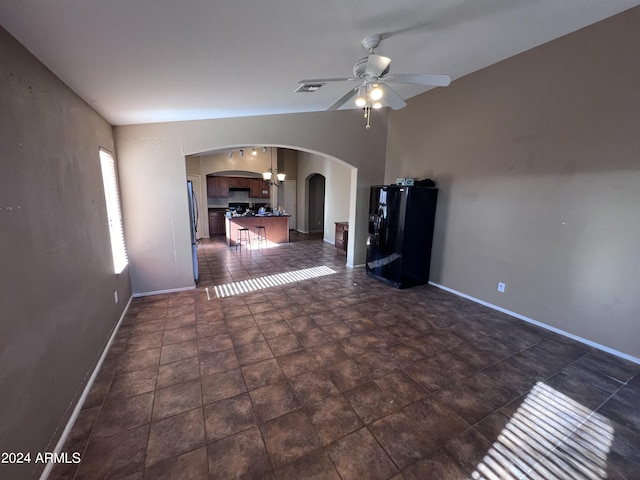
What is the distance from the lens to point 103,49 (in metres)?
1.69

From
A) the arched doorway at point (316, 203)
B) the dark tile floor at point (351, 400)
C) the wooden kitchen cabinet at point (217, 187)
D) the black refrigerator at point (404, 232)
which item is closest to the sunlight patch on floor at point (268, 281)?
the dark tile floor at point (351, 400)

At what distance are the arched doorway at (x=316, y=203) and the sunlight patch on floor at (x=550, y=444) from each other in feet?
28.4

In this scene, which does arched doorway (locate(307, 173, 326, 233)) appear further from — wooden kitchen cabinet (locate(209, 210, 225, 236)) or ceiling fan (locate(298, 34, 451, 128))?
ceiling fan (locate(298, 34, 451, 128))

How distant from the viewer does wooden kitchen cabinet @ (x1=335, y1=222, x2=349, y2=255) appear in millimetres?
6574

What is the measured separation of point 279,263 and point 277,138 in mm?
2725

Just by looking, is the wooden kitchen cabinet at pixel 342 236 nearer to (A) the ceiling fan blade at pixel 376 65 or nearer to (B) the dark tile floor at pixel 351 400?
(B) the dark tile floor at pixel 351 400

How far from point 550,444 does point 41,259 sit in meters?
3.40

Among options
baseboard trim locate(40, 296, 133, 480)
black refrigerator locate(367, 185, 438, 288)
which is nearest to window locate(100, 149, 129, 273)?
baseboard trim locate(40, 296, 133, 480)

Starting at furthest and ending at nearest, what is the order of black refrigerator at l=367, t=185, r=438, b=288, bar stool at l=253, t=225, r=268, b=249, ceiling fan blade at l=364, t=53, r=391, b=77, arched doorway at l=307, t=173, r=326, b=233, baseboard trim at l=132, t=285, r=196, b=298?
arched doorway at l=307, t=173, r=326, b=233 → bar stool at l=253, t=225, r=268, b=249 → black refrigerator at l=367, t=185, r=438, b=288 → baseboard trim at l=132, t=285, r=196, b=298 → ceiling fan blade at l=364, t=53, r=391, b=77

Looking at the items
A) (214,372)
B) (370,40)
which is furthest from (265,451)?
(370,40)

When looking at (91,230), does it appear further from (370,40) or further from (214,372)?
(370,40)

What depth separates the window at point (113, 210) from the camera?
3.09m

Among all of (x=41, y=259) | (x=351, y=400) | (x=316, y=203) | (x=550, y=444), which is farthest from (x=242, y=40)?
(x=316, y=203)

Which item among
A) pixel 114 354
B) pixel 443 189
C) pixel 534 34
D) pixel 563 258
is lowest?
pixel 114 354
